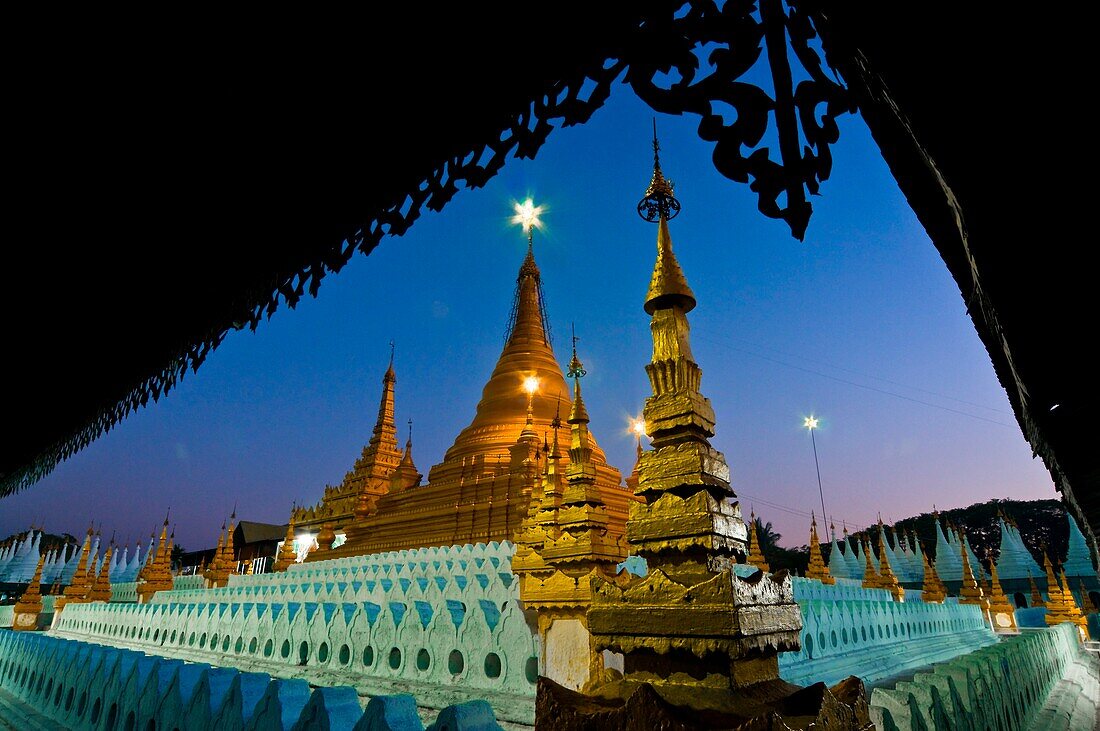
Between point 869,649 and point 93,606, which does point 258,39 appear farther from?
point 93,606

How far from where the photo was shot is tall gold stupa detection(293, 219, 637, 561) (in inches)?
661

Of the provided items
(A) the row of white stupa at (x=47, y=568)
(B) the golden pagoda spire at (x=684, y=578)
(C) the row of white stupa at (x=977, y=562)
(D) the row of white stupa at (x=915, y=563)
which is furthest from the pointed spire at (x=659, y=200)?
(A) the row of white stupa at (x=47, y=568)

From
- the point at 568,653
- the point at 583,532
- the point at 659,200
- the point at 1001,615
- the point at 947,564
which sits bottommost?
the point at 1001,615

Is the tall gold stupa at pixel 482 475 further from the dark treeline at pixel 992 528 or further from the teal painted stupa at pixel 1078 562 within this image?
the dark treeline at pixel 992 528

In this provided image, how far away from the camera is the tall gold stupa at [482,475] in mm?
16781

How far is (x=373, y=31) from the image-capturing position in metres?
1.39

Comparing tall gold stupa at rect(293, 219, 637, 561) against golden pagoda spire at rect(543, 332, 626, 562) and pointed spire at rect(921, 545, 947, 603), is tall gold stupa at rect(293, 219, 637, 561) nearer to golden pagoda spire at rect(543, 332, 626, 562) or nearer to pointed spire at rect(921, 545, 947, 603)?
golden pagoda spire at rect(543, 332, 626, 562)

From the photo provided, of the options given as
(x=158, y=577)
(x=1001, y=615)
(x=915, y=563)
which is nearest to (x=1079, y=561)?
(x=915, y=563)

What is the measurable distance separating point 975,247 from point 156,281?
3191 mm

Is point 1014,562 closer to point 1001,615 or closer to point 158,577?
point 1001,615

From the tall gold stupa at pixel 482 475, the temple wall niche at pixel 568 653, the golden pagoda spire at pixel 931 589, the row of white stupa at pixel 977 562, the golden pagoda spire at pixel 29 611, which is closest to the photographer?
the temple wall niche at pixel 568 653

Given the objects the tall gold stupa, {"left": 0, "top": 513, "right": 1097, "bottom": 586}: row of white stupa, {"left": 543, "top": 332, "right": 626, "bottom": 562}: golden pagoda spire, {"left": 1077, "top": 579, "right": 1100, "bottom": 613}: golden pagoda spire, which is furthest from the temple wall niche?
{"left": 1077, "top": 579, "right": 1100, "bottom": 613}: golden pagoda spire

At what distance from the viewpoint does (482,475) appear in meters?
18.8

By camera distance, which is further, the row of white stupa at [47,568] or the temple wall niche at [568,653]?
the row of white stupa at [47,568]
